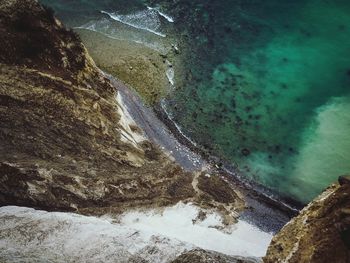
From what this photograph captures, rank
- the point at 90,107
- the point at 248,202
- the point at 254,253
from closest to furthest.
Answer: the point at 254,253 < the point at 90,107 < the point at 248,202

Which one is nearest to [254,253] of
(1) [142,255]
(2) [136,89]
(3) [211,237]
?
(3) [211,237]

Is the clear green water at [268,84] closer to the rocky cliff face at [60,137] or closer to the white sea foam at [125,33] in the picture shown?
the white sea foam at [125,33]

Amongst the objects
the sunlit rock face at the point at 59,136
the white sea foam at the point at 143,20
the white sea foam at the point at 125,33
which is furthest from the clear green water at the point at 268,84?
the sunlit rock face at the point at 59,136

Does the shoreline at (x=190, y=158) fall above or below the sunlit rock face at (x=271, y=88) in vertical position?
below

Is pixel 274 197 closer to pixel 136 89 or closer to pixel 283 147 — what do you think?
pixel 283 147

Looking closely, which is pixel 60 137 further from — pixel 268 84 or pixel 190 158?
pixel 268 84

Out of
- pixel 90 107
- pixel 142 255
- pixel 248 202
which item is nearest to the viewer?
pixel 142 255

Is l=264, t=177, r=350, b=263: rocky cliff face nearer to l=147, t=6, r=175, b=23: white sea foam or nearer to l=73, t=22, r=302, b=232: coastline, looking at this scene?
l=73, t=22, r=302, b=232: coastline
